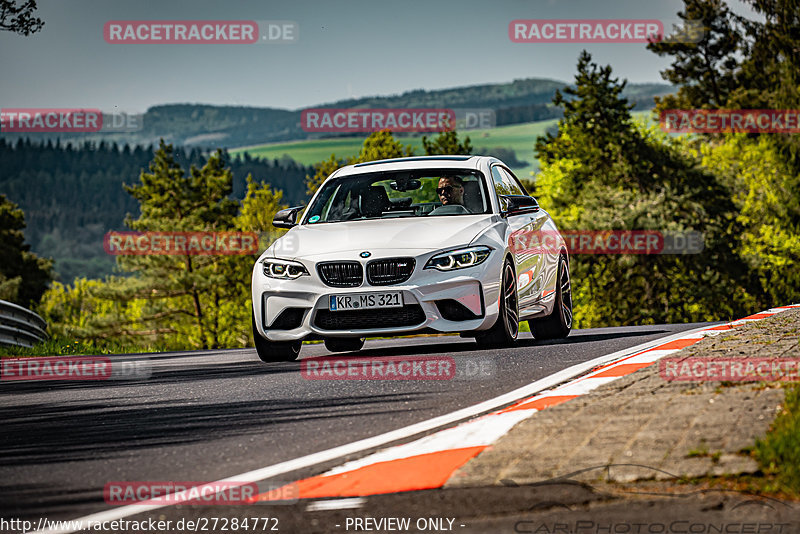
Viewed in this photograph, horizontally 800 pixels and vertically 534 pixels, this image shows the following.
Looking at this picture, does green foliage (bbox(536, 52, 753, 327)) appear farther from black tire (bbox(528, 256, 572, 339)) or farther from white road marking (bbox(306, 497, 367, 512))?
white road marking (bbox(306, 497, 367, 512))

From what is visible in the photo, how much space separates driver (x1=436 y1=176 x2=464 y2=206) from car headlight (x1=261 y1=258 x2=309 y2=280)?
1839 mm

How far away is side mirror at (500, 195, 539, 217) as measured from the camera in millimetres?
10680

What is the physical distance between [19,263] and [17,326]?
61182mm

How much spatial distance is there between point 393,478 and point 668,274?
5206cm

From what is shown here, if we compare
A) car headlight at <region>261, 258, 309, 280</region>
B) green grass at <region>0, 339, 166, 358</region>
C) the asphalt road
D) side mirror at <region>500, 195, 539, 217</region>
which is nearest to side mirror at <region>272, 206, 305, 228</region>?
car headlight at <region>261, 258, 309, 280</region>

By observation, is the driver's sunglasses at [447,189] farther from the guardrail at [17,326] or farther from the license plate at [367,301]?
the guardrail at [17,326]

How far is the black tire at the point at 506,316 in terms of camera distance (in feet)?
33.1

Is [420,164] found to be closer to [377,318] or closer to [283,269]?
[283,269]

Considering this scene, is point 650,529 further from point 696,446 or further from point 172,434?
point 172,434

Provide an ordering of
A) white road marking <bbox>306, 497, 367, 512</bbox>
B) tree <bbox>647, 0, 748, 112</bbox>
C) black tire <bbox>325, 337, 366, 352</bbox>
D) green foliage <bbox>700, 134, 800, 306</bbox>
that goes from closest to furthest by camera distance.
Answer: white road marking <bbox>306, 497, 367, 512</bbox>
black tire <bbox>325, 337, 366, 352</bbox>
green foliage <bbox>700, 134, 800, 306</bbox>
tree <bbox>647, 0, 748, 112</bbox>

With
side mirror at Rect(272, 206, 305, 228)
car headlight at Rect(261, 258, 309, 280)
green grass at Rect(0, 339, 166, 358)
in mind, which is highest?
side mirror at Rect(272, 206, 305, 228)

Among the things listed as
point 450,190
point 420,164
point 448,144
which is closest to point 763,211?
point 448,144

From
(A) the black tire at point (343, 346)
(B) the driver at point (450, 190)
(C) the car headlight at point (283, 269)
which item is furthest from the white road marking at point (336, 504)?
(A) the black tire at point (343, 346)

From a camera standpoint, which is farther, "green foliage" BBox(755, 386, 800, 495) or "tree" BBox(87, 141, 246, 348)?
"tree" BBox(87, 141, 246, 348)
